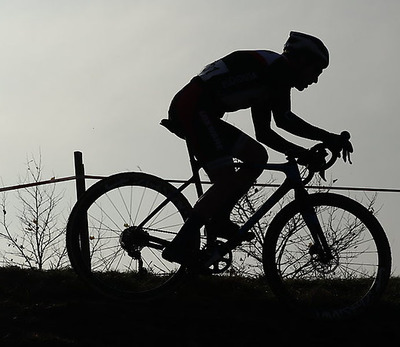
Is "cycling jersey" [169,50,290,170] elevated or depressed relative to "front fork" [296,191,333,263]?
elevated

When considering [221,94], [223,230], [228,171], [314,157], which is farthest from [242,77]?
[223,230]

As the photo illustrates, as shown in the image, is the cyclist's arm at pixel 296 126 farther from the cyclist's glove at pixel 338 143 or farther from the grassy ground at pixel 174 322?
the grassy ground at pixel 174 322

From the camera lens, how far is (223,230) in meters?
6.85

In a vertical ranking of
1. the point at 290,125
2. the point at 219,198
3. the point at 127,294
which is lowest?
the point at 127,294

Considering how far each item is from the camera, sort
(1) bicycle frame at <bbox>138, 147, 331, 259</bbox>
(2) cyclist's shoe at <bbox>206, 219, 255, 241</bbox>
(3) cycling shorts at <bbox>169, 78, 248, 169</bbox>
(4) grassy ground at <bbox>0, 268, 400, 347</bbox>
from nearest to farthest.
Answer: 1. (4) grassy ground at <bbox>0, 268, 400, 347</bbox>
2. (3) cycling shorts at <bbox>169, 78, 248, 169</bbox>
3. (2) cyclist's shoe at <bbox>206, 219, 255, 241</bbox>
4. (1) bicycle frame at <bbox>138, 147, 331, 259</bbox>

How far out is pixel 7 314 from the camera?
6.83 metres

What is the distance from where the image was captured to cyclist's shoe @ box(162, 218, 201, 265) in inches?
267

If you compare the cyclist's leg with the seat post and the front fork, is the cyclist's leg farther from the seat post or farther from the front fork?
the front fork

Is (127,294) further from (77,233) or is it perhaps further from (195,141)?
(195,141)

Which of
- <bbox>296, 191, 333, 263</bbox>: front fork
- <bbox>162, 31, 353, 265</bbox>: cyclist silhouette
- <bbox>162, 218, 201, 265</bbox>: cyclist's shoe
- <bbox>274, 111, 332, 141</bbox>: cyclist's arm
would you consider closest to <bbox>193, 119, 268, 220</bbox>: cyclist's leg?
<bbox>162, 31, 353, 265</bbox>: cyclist silhouette

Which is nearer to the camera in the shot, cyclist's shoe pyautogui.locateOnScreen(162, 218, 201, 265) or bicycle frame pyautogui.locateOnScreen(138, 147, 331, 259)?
cyclist's shoe pyautogui.locateOnScreen(162, 218, 201, 265)

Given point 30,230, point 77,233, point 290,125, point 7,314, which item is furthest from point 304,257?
point 30,230

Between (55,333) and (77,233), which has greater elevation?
(77,233)

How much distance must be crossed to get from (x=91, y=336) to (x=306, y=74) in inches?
92.4
